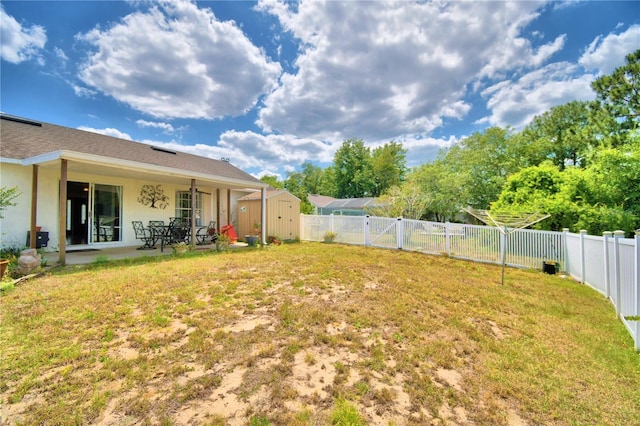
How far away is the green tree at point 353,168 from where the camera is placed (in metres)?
39.6

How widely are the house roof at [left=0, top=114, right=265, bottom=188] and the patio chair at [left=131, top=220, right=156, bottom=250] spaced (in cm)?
236

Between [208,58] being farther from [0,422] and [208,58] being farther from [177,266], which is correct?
[0,422]

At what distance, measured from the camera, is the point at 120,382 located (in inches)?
89.5

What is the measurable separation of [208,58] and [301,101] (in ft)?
23.8

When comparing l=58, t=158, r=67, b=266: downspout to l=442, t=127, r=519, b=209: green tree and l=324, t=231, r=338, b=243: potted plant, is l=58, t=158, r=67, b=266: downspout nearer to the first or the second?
l=324, t=231, r=338, b=243: potted plant

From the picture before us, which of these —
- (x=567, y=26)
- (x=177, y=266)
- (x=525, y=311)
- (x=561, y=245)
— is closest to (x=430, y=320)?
(x=525, y=311)

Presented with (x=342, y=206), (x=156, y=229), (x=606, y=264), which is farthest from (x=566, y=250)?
(x=342, y=206)

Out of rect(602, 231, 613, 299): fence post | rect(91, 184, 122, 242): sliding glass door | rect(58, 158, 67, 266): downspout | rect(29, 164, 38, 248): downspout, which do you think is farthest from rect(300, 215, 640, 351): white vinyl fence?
rect(29, 164, 38, 248): downspout

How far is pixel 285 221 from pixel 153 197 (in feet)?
18.9

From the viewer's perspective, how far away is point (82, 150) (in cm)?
848

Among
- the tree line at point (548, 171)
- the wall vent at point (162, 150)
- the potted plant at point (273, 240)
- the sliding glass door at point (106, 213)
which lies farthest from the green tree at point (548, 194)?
the wall vent at point (162, 150)

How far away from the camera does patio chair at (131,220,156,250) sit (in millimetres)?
9305

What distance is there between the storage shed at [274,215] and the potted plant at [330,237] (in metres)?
1.59

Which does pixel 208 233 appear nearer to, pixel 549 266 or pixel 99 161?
pixel 99 161
